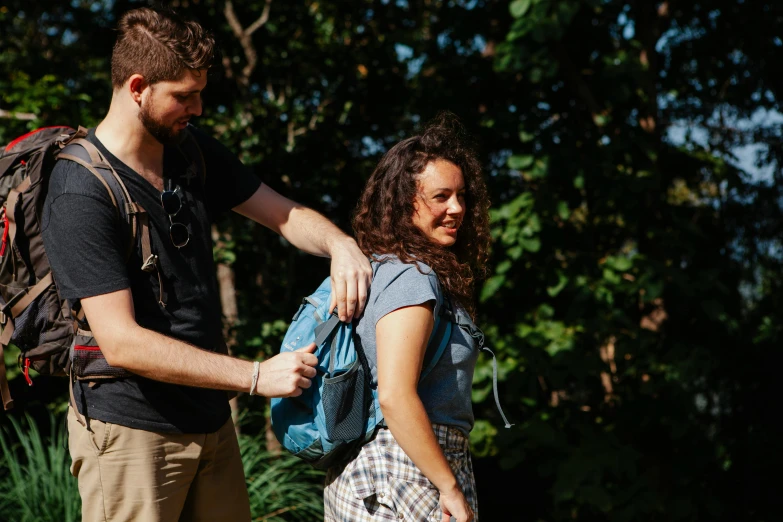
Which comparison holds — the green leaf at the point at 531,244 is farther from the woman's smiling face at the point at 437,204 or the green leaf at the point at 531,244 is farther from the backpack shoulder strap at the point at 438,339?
the backpack shoulder strap at the point at 438,339

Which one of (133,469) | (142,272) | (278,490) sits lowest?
(278,490)

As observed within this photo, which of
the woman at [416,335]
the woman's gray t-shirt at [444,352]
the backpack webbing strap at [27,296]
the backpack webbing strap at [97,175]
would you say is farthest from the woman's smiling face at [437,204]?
the backpack webbing strap at [27,296]

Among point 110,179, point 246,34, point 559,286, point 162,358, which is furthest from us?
point 246,34

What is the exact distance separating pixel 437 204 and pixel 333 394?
0.59 m

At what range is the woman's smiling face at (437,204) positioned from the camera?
80.7 inches

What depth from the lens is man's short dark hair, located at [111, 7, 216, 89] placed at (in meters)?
1.81

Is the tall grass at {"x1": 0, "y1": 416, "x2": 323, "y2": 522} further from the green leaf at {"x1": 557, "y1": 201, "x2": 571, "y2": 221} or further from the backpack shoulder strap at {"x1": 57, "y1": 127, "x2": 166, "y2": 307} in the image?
the backpack shoulder strap at {"x1": 57, "y1": 127, "x2": 166, "y2": 307}

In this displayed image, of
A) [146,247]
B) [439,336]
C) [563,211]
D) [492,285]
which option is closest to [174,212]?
[146,247]

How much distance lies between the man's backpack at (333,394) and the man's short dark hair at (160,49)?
67 cm

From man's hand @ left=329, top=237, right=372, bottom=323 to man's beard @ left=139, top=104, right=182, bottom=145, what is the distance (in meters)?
0.51

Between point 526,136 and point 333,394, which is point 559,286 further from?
point 333,394

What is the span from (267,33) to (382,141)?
A: 1171mm

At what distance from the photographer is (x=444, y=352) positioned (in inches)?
75.1

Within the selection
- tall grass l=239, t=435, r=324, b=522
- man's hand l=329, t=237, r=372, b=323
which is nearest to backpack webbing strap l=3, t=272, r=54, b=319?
man's hand l=329, t=237, r=372, b=323
